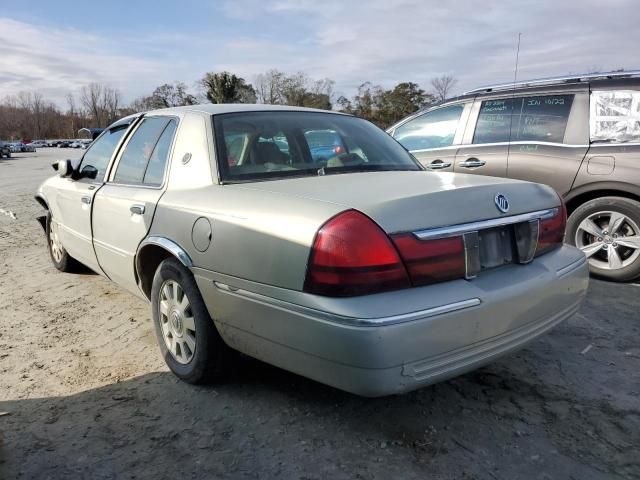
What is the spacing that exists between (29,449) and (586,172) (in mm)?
4636

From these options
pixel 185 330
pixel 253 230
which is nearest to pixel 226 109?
pixel 253 230

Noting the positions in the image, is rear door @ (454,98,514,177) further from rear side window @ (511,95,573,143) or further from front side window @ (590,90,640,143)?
front side window @ (590,90,640,143)

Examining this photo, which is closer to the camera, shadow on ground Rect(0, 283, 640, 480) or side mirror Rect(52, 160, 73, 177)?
shadow on ground Rect(0, 283, 640, 480)

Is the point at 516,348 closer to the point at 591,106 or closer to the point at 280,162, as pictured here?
the point at 280,162

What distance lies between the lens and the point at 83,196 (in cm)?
407

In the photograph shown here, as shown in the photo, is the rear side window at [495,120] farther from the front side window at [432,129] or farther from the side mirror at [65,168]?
the side mirror at [65,168]

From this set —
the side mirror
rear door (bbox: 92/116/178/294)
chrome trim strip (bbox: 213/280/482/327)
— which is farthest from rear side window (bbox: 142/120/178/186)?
the side mirror

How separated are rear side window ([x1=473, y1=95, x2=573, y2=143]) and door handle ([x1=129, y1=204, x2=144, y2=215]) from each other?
3617mm

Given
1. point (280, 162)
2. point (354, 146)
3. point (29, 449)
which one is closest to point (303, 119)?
point (354, 146)

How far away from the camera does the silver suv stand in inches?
182

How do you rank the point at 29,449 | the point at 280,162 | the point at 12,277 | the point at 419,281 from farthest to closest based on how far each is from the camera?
1. the point at 12,277
2. the point at 280,162
3. the point at 29,449
4. the point at 419,281

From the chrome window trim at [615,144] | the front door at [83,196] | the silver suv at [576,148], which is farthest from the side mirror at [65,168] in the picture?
the chrome window trim at [615,144]

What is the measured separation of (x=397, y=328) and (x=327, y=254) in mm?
387

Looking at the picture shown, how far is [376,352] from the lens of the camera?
1977 mm
